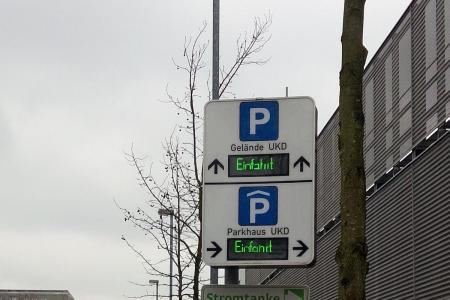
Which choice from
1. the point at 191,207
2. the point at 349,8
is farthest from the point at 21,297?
the point at 349,8

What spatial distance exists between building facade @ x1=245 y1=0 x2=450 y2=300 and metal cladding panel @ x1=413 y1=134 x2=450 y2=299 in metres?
0.02

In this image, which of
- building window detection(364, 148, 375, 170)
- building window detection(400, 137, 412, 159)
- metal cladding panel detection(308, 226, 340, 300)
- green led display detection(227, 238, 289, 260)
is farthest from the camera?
metal cladding panel detection(308, 226, 340, 300)

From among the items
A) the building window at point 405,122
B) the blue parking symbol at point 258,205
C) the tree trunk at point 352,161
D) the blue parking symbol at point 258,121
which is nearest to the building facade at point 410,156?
the building window at point 405,122

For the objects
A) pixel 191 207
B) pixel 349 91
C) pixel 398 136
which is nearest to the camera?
pixel 349 91

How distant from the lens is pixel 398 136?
19.5m

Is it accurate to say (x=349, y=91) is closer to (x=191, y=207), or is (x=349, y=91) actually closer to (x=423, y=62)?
(x=423, y=62)

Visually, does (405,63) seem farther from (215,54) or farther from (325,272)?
(325,272)

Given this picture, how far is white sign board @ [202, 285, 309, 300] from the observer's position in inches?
323

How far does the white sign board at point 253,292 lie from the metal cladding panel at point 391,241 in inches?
422

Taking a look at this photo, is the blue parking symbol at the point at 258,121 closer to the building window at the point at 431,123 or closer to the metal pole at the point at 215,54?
the metal pole at the point at 215,54

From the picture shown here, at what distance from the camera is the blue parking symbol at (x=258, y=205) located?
8.20m

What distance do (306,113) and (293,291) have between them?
139 centimetres

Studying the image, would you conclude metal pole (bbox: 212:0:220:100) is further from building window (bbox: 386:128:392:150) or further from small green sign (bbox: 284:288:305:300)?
small green sign (bbox: 284:288:305:300)

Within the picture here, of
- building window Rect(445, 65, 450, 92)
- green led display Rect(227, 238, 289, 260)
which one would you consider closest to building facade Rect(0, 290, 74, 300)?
building window Rect(445, 65, 450, 92)
